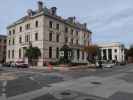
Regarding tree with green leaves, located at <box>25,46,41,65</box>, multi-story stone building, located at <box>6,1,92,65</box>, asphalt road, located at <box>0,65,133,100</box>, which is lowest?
asphalt road, located at <box>0,65,133,100</box>

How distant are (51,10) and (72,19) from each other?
35.4ft

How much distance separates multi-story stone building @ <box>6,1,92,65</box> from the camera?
151 feet

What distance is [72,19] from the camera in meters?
59.4

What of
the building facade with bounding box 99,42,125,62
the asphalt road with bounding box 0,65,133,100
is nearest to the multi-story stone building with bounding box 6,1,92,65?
the asphalt road with bounding box 0,65,133,100

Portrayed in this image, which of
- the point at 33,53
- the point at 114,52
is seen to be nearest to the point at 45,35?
the point at 33,53

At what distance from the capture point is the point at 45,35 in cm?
4591

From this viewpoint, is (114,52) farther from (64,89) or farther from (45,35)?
(64,89)

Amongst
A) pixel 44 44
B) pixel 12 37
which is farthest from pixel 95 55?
pixel 12 37

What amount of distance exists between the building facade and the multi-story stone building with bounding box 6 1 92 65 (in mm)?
39874

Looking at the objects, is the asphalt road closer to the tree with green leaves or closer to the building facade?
the tree with green leaves

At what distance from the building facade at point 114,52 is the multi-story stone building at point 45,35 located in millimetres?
39874

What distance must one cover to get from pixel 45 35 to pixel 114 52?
6050cm

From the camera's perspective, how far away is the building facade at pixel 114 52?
315 feet

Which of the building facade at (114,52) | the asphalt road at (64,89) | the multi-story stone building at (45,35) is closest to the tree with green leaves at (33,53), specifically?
the multi-story stone building at (45,35)
